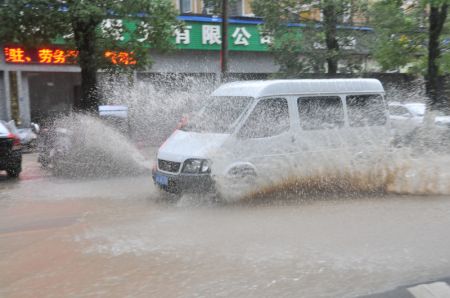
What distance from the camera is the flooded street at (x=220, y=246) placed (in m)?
4.62

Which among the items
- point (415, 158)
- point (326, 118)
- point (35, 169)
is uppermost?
point (326, 118)

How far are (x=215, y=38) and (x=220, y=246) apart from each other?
53.3 ft

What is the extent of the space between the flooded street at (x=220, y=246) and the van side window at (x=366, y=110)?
1262 millimetres

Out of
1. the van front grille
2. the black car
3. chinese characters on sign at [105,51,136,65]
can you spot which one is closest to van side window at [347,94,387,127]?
the van front grille

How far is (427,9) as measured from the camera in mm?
13422

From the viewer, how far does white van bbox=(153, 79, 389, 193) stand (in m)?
7.36

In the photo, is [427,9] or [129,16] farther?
[427,9]

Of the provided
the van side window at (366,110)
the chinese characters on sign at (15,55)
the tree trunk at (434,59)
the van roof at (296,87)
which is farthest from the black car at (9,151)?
the tree trunk at (434,59)

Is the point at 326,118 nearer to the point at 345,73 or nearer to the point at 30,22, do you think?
the point at 30,22

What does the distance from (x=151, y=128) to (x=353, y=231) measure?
9.94 metres

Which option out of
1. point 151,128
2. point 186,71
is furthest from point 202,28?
point 151,128

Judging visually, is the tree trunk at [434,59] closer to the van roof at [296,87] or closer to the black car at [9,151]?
the van roof at [296,87]

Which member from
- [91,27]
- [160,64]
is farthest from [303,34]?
[160,64]

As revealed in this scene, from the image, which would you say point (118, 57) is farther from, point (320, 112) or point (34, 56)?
point (34, 56)
